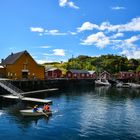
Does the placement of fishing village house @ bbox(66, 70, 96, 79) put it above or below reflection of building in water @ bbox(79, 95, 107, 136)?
above

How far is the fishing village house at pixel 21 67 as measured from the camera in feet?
349

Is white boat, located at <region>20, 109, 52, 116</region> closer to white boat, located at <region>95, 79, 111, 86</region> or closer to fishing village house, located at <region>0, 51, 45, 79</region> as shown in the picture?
fishing village house, located at <region>0, 51, 45, 79</region>

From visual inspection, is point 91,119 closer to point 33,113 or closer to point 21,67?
point 33,113

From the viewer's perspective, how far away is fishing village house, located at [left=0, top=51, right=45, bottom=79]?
10631cm

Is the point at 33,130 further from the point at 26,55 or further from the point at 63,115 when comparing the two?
the point at 26,55

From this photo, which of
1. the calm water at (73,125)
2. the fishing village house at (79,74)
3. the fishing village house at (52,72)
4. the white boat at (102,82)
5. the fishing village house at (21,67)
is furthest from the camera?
the fishing village house at (79,74)

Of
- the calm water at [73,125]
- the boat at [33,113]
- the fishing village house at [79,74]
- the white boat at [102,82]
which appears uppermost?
the fishing village house at [79,74]

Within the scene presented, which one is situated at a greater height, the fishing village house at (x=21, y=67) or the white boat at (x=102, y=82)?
the fishing village house at (x=21, y=67)

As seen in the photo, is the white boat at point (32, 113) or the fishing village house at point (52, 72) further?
the fishing village house at point (52, 72)

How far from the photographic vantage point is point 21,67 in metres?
108

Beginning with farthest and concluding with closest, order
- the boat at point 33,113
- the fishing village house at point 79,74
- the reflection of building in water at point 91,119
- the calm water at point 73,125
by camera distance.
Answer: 1. the fishing village house at point 79,74
2. the boat at point 33,113
3. the reflection of building in water at point 91,119
4. the calm water at point 73,125

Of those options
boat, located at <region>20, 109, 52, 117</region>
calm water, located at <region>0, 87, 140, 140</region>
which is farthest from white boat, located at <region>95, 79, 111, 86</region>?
boat, located at <region>20, 109, 52, 117</region>

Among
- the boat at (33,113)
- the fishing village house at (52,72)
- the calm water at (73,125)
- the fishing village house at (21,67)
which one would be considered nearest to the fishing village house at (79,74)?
the fishing village house at (52,72)

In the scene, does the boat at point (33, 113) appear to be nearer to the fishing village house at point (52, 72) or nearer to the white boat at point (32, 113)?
the white boat at point (32, 113)
